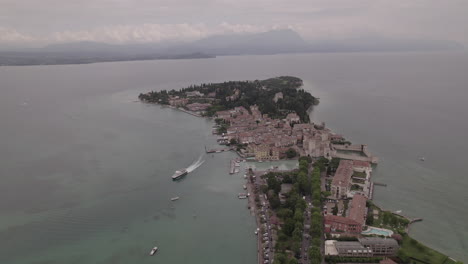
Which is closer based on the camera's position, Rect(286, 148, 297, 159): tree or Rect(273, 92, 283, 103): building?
Rect(286, 148, 297, 159): tree

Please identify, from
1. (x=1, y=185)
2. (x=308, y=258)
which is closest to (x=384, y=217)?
(x=308, y=258)

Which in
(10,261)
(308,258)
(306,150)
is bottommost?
(10,261)

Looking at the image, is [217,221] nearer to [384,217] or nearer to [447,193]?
[384,217]

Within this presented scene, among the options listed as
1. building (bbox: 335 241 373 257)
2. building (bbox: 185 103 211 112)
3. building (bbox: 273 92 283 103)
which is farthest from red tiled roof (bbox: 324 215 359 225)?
building (bbox: 273 92 283 103)

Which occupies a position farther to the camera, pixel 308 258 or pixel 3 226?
pixel 3 226

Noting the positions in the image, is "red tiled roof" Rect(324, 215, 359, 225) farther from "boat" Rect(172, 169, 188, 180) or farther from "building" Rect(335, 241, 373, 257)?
"boat" Rect(172, 169, 188, 180)

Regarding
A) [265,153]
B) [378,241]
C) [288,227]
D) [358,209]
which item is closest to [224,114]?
[265,153]

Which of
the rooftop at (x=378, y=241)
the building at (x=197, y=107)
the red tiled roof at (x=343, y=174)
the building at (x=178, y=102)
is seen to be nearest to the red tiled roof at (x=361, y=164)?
the red tiled roof at (x=343, y=174)
